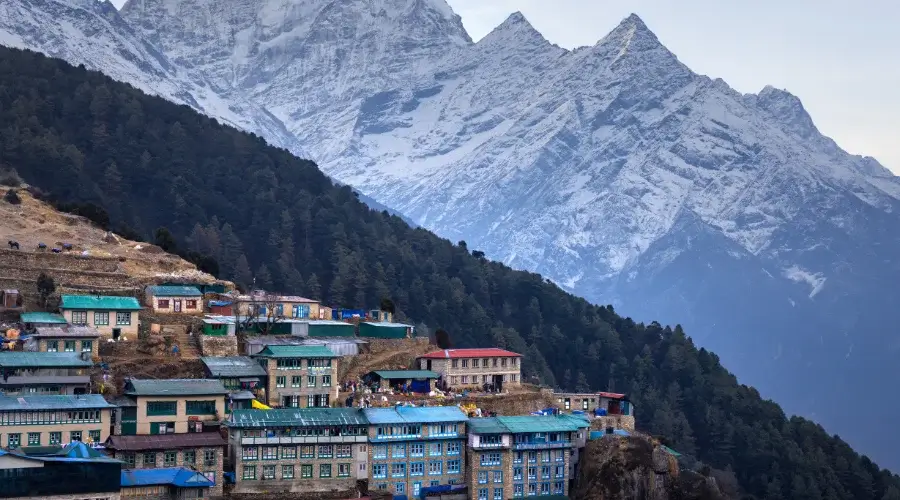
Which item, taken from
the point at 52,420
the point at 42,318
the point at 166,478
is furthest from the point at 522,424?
the point at 42,318

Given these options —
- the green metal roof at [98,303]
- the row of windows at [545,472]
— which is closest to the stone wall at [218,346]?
the green metal roof at [98,303]

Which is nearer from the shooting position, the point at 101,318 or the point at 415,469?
the point at 415,469

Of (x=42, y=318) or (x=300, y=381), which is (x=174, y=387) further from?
(x=42, y=318)

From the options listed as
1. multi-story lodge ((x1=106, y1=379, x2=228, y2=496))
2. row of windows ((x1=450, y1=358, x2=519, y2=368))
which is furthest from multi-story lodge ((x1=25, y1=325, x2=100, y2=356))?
row of windows ((x1=450, y1=358, x2=519, y2=368))

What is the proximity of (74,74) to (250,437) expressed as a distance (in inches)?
4590

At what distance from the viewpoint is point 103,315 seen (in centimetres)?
8375

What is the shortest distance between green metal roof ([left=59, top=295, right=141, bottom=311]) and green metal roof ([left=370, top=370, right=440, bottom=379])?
16.6 meters

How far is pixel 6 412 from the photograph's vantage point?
221ft

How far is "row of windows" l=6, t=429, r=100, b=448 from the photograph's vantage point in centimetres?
6725

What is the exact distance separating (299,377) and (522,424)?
552 inches

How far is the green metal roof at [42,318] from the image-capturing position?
81.4 m

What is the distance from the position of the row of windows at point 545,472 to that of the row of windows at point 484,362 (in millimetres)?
12901

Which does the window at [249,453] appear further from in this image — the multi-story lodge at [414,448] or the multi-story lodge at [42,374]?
the multi-story lodge at [42,374]

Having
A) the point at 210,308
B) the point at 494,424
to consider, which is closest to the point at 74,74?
the point at 210,308
